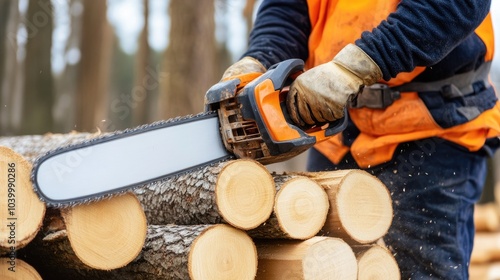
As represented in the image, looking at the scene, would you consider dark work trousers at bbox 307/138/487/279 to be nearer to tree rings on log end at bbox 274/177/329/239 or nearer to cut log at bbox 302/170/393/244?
cut log at bbox 302/170/393/244

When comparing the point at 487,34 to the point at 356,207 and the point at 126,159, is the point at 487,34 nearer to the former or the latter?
the point at 356,207

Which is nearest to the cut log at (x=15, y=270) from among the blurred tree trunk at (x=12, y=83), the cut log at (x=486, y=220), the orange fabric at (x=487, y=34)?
the orange fabric at (x=487, y=34)

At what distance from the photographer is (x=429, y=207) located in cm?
259

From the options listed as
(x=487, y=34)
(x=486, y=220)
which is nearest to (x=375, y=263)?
(x=487, y=34)

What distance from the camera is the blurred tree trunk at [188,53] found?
229 inches

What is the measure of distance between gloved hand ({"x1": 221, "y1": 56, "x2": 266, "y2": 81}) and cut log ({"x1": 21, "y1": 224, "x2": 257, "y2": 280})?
0.66 meters

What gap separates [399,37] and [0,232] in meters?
1.48

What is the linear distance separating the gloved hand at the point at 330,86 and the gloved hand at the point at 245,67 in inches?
14.5

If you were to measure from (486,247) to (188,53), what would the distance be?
3765mm

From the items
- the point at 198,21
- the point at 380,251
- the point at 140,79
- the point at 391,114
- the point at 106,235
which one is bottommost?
the point at 380,251

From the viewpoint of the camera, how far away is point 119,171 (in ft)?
6.98

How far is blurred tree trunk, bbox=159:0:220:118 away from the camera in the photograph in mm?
5828

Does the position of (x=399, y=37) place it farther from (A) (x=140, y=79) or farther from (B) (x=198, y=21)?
(A) (x=140, y=79)

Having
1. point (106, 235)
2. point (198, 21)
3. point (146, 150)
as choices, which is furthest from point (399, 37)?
point (198, 21)
